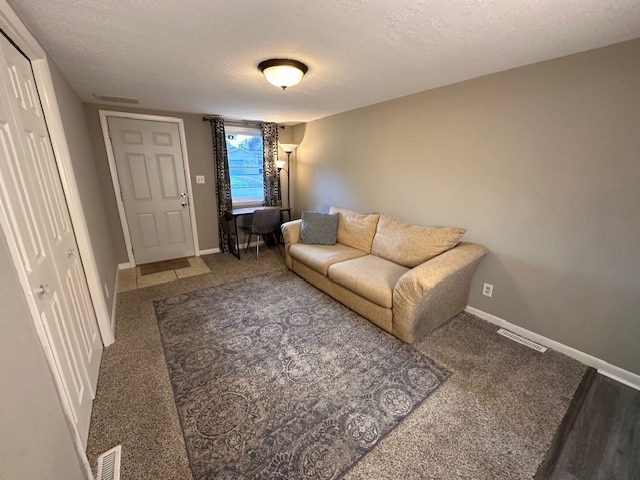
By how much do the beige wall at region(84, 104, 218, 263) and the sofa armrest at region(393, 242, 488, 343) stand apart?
3.30m

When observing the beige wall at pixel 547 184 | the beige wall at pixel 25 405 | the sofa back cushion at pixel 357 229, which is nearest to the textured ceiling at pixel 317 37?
the beige wall at pixel 547 184

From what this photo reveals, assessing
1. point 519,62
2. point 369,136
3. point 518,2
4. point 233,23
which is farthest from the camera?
point 369,136

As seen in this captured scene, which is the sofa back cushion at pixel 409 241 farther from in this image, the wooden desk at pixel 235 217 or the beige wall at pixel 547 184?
the wooden desk at pixel 235 217

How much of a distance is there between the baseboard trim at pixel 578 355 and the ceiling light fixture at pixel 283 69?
2617mm

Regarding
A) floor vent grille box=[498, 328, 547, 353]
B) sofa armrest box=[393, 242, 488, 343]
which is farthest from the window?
floor vent grille box=[498, 328, 547, 353]

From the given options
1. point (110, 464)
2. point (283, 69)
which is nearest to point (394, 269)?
point (283, 69)

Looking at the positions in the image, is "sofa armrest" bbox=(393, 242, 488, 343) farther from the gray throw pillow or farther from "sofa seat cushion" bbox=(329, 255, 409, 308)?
the gray throw pillow

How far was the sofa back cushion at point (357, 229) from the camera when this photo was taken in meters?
3.17

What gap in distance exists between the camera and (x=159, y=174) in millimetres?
3730

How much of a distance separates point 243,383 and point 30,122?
193 centimetres

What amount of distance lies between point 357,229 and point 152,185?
2.91 meters

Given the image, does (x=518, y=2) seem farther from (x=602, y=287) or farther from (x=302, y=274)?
(x=302, y=274)

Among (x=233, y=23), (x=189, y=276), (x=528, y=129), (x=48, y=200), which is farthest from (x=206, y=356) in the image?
(x=528, y=129)

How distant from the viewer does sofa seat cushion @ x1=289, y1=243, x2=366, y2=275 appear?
2877 millimetres
